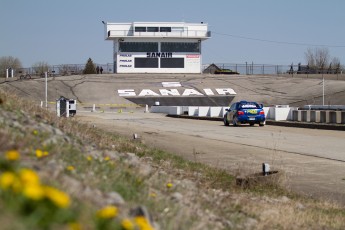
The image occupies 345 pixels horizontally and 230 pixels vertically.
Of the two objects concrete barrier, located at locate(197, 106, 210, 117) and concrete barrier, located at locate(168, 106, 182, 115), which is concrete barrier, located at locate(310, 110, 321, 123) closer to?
concrete barrier, located at locate(197, 106, 210, 117)

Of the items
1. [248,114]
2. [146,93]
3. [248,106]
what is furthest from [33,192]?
[146,93]

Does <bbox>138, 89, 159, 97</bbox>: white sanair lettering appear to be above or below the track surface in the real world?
above

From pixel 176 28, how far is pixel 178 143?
7127 centimetres

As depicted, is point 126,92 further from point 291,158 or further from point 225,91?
point 291,158

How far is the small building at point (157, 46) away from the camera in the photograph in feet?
294

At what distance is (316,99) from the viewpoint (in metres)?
70.4

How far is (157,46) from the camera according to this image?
8956 cm

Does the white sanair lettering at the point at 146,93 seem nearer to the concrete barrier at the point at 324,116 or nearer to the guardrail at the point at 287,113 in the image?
the guardrail at the point at 287,113

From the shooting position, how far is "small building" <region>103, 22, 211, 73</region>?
8956cm

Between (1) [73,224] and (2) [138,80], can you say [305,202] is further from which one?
(2) [138,80]

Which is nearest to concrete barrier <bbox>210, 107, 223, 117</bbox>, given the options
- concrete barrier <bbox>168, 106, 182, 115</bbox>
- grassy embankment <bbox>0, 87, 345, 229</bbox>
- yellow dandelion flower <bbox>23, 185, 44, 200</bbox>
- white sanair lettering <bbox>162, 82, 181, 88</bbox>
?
concrete barrier <bbox>168, 106, 182, 115</bbox>

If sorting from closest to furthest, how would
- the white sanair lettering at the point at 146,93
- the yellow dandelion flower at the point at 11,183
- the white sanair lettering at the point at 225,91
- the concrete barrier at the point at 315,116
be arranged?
the yellow dandelion flower at the point at 11,183 < the concrete barrier at the point at 315,116 < the white sanair lettering at the point at 146,93 < the white sanair lettering at the point at 225,91

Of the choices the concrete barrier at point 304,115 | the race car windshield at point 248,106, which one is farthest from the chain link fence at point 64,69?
the race car windshield at point 248,106

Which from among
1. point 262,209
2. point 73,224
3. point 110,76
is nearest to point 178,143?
point 262,209
